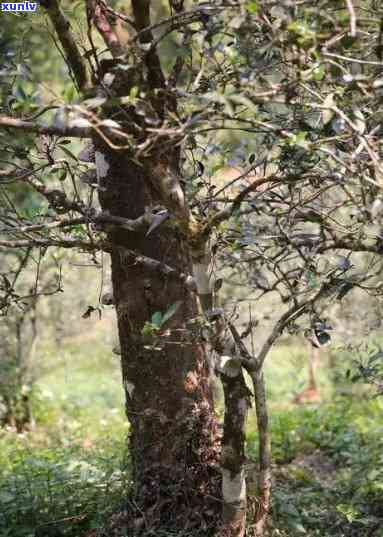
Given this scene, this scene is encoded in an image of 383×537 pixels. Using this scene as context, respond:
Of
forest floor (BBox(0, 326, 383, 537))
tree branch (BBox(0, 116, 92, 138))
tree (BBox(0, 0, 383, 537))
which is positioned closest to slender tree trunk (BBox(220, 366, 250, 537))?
tree (BBox(0, 0, 383, 537))

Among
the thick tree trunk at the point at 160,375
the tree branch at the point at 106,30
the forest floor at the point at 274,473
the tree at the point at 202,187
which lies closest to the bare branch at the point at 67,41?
the tree at the point at 202,187

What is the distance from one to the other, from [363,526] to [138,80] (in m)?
2.41

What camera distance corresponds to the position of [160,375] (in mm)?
3102

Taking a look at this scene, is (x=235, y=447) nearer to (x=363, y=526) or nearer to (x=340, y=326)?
(x=363, y=526)

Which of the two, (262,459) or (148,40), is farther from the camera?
(262,459)

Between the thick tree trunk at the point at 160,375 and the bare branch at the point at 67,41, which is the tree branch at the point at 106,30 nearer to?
the bare branch at the point at 67,41

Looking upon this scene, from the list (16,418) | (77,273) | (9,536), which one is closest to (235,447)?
(9,536)

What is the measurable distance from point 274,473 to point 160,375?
1478mm

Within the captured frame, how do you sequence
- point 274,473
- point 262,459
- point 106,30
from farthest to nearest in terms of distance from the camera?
point 274,473 → point 262,459 → point 106,30

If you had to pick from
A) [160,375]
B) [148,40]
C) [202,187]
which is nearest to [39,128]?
[148,40]

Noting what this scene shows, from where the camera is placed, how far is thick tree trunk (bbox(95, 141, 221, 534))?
308 cm

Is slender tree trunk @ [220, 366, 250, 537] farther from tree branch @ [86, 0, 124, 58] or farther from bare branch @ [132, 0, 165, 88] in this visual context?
tree branch @ [86, 0, 124, 58]

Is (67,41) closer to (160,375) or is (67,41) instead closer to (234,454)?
(160,375)

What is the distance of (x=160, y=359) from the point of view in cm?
310
